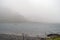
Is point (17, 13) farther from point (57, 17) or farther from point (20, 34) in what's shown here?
point (57, 17)

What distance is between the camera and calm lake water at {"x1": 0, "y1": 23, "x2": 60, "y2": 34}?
52.0 inches

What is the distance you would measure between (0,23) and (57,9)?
0.72 metres

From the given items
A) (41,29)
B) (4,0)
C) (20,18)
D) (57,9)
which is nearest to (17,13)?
(20,18)

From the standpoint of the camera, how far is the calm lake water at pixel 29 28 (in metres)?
1.32

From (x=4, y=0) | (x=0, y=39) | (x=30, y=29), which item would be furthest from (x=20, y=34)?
(x=4, y=0)

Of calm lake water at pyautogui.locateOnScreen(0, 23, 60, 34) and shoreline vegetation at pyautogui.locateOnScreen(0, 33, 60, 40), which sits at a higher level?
calm lake water at pyautogui.locateOnScreen(0, 23, 60, 34)

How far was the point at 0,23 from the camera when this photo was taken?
1399 millimetres

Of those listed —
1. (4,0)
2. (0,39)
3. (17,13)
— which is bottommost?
(0,39)

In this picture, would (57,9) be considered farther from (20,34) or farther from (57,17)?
(20,34)

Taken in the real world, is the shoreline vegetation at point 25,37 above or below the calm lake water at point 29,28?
below

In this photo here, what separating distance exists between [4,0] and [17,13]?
0.22 metres

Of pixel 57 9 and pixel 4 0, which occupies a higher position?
pixel 4 0

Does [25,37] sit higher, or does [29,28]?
[29,28]

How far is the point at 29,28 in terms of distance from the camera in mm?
1343
